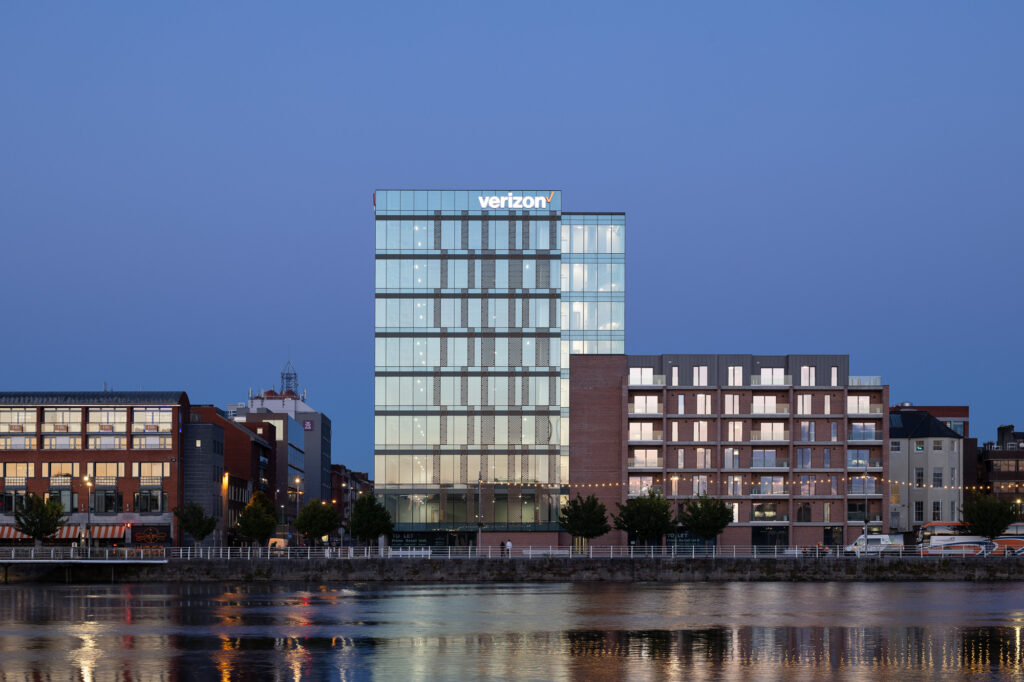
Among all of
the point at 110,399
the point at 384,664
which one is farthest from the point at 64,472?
the point at 384,664

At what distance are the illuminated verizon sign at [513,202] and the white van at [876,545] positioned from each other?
1945 inches

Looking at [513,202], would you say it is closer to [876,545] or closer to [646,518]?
[646,518]

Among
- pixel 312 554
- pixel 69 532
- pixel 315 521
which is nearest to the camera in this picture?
pixel 312 554

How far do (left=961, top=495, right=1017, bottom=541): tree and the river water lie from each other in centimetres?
5770

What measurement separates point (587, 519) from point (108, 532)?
51.2 metres

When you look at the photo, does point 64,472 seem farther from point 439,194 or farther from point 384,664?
point 384,664

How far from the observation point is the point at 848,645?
49.6 meters

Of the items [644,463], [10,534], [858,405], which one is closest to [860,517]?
[858,405]

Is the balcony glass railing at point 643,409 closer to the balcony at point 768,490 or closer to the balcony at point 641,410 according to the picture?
the balcony at point 641,410

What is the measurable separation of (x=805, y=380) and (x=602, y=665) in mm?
110033

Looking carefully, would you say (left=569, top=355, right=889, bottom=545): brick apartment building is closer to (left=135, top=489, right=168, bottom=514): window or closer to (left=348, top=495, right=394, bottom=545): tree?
(left=348, top=495, right=394, bottom=545): tree

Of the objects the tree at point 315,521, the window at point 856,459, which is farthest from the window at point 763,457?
the tree at point 315,521

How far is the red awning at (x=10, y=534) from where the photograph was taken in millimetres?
139375

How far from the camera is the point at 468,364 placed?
5945 inches
